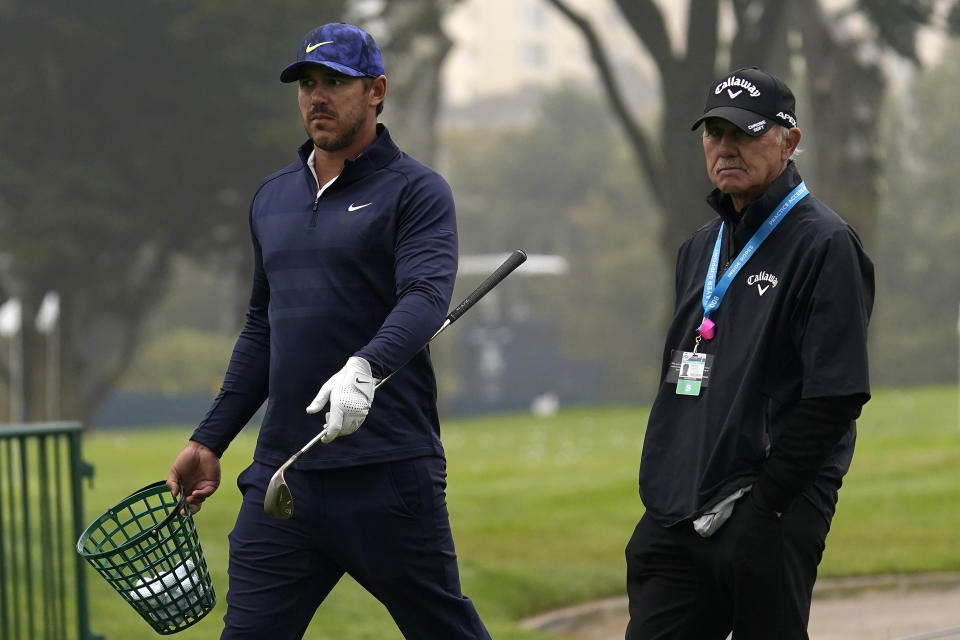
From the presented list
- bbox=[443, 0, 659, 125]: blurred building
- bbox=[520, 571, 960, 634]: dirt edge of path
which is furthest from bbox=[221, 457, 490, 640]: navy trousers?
bbox=[443, 0, 659, 125]: blurred building

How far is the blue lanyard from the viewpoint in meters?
4.08

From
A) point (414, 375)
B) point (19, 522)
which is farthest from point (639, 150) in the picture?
point (414, 375)

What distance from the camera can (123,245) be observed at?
35.9 metres

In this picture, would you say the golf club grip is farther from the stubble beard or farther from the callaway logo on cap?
the callaway logo on cap

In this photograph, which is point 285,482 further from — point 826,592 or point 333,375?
point 826,592

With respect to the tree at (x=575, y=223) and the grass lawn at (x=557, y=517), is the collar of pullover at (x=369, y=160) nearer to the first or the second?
the grass lawn at (x=557, y=517)

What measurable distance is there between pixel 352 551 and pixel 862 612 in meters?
4.89

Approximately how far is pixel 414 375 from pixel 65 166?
31.5 meters

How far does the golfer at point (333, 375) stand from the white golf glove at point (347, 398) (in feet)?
1.18

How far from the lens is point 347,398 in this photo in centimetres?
389

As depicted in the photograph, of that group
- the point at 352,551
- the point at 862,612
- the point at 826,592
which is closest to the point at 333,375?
the point at 352,551

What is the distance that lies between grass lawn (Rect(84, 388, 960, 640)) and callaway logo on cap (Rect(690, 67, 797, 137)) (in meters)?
4.61

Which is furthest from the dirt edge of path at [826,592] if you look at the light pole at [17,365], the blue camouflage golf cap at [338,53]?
the light pole at [17,365]

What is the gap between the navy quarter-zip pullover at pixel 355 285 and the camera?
432 cm
